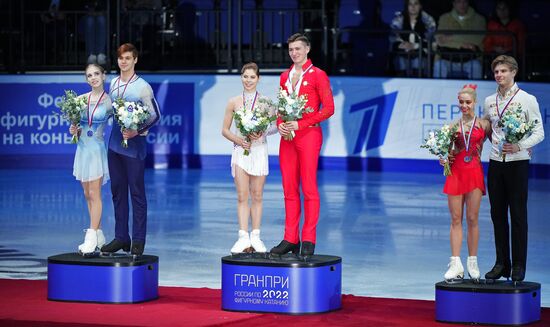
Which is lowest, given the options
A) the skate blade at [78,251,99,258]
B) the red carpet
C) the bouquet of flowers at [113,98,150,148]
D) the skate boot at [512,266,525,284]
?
the red carpet

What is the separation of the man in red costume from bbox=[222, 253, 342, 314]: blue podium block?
0.87 ft

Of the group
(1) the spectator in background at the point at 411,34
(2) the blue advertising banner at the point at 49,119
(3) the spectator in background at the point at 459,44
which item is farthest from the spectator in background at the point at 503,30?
(2) the blue advertising banner at the point at 49,119

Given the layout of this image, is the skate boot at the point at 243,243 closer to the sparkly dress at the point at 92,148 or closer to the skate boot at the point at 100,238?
the skate boot at the point at 100,238

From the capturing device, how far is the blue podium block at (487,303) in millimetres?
9430

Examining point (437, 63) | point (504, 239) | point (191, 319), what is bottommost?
point (191, 319)

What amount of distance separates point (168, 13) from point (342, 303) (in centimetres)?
1306

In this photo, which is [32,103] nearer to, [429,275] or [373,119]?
[373,119]

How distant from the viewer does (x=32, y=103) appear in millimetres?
22172

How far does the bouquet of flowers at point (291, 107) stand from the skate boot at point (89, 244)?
200cm

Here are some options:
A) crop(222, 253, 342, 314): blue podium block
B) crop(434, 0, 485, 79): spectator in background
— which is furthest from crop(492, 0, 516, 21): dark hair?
crop(222, 253, 342, 314): blue podium block

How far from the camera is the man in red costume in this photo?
401 inches

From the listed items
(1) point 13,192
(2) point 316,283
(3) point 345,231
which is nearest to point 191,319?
(2) point 316,283

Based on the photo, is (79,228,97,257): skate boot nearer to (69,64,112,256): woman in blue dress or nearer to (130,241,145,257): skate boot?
(69,64,112,256): woman in blue dress

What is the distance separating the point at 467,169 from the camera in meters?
9.78
